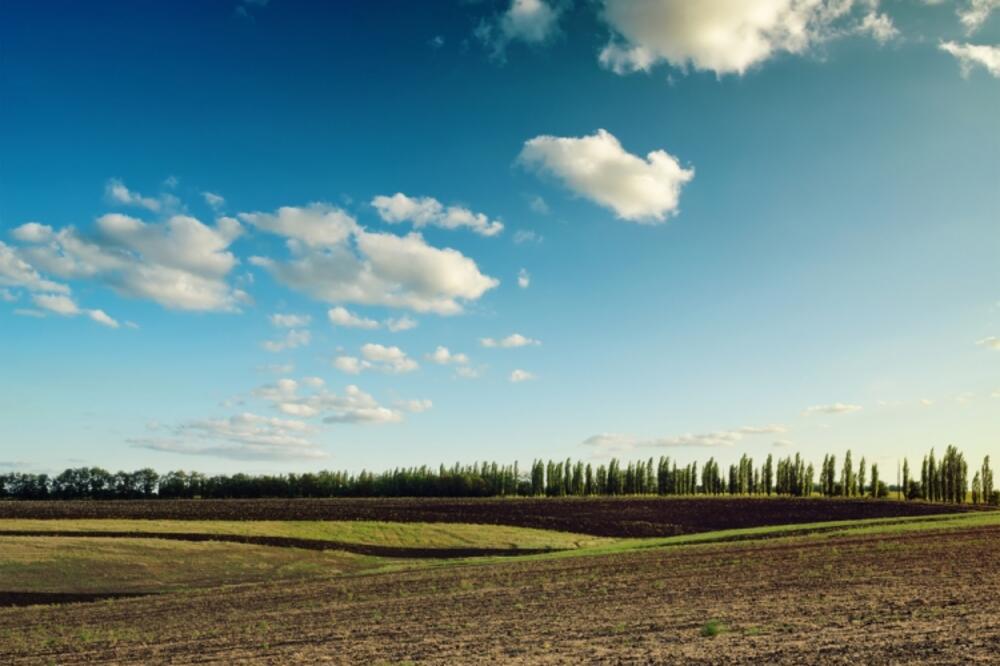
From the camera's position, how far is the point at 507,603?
26.9 meters

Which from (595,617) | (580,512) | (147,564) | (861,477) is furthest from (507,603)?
(861,477)

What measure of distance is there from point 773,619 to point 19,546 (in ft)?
194

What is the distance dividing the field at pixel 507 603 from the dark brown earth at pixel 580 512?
22162 millimetres

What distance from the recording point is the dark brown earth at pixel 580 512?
89562mm

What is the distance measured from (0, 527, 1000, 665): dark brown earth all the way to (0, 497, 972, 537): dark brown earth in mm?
49948

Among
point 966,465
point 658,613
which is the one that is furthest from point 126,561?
point 966,465

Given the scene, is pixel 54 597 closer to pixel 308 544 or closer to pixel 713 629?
pixel 308 544

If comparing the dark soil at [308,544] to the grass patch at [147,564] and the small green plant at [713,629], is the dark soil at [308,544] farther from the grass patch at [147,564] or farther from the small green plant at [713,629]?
the small green plant at [713,629]

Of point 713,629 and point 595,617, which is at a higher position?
point 713,629

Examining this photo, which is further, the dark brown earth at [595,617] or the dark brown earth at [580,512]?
the dark brown earth at [580,512]

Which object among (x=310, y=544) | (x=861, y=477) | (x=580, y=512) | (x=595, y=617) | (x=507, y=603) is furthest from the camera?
(x=861, y=477)

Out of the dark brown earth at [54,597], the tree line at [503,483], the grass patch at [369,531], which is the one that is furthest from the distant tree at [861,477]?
the dark brown earth at [54,597]

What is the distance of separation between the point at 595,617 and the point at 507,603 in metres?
5.44

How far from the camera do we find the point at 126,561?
52.5 metres
